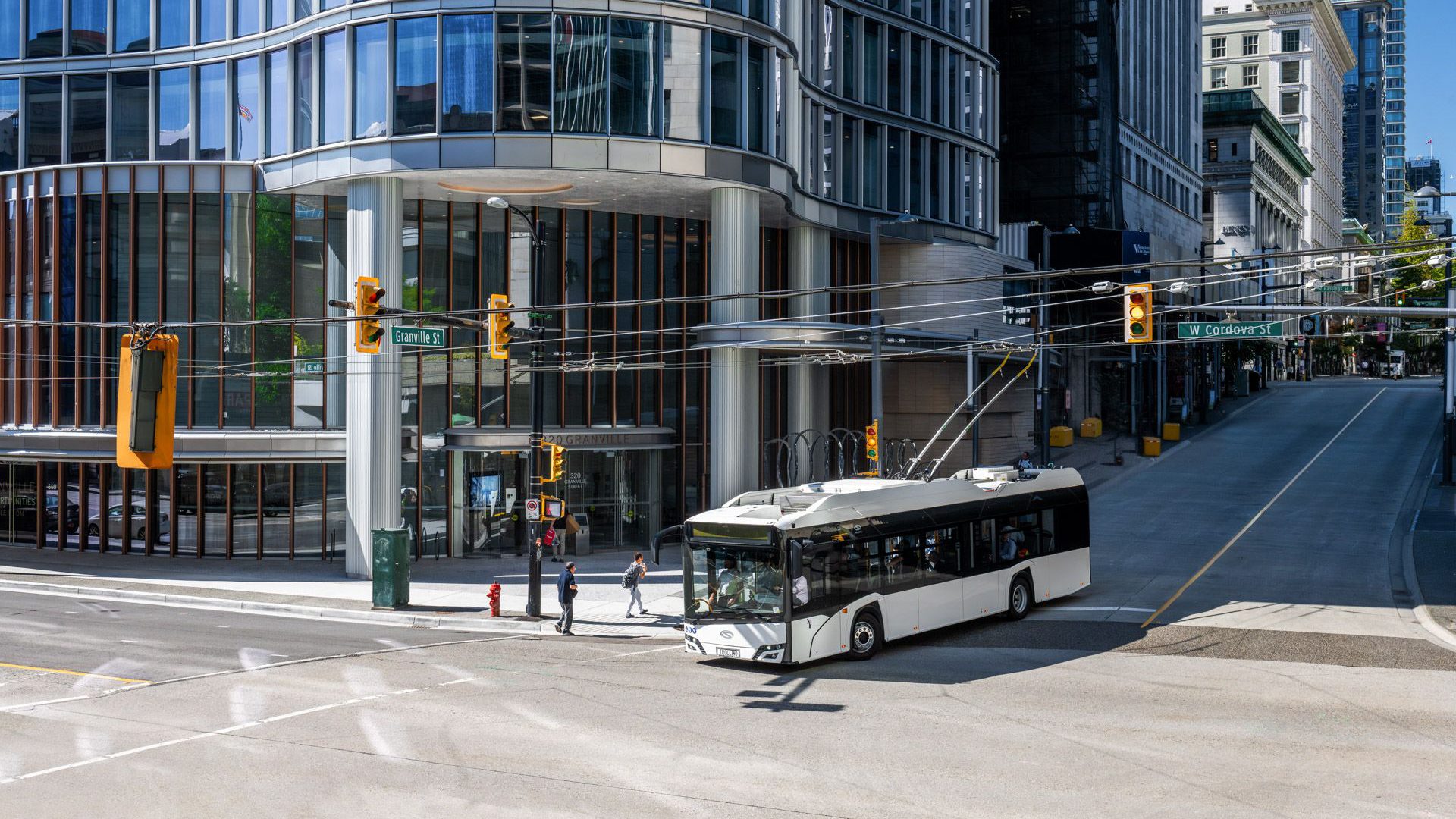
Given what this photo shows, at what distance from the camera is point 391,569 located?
1081 inches

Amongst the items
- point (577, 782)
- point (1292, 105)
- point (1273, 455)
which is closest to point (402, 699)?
point (577, 782)

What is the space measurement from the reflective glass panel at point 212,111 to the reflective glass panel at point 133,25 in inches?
84.8

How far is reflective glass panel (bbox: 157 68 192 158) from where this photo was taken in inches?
1439

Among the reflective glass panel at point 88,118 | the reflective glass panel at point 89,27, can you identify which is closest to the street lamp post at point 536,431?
the reflective glass panel at point 88,118

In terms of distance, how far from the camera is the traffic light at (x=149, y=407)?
21891mm

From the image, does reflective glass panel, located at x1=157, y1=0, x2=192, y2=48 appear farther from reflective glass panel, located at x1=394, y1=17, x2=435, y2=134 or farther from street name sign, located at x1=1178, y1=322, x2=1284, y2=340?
street name sign, located at x1=1178, y1=322, x2=1284, y2=340

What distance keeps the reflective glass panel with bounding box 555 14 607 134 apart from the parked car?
1721 centimetres

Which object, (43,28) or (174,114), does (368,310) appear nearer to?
(174,114)

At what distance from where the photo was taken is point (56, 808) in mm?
12992

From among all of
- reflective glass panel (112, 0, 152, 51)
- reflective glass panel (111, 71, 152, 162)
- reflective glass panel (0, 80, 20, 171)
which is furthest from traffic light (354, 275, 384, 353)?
reflective glass panel (0, 80, 20, 171)

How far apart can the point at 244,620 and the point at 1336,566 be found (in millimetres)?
25903

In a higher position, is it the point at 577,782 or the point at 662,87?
the point at 662,87

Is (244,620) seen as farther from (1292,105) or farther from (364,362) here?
(1292,105)

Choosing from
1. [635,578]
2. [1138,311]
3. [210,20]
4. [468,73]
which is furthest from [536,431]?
[210,20]
